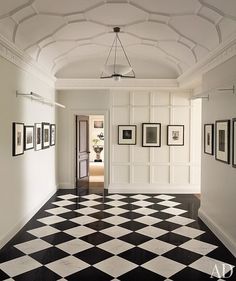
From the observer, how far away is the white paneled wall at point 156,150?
316 inches

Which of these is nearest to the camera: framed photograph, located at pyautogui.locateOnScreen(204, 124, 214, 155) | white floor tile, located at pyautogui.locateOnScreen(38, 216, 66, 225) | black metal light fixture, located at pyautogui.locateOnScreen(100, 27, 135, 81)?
black metal light fixture, located at pyautogui.locateOnScreen(100, 27, 135, 81)

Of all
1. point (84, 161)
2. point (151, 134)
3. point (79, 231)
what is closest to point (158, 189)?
point (151, 134)

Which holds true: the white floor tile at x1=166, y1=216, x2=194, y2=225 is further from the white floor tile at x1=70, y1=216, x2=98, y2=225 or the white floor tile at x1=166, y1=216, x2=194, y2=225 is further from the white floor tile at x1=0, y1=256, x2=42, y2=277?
the white floor tile at x1=0, y1=256, x2=42, y2=277

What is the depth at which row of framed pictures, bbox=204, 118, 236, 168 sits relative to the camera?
13.8ft

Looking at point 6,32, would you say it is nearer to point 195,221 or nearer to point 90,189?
point 195,221

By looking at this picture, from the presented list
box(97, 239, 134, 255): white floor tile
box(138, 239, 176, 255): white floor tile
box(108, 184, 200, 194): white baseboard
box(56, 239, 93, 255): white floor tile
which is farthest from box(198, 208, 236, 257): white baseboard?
box(108, 184, 200, 194): white baseboard

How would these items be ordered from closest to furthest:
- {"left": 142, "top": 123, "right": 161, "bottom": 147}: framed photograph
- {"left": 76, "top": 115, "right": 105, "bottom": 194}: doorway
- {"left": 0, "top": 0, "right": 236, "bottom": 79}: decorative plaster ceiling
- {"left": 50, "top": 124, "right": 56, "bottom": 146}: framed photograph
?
{"left": 0, "top": 0, "right": 236, "bottom": 79}: decorative plaster ceiling, {"left": 50, "top": 124, "right": 56, "bottom": 146}: framed photograph, {"left": 142, "top": 123, "right": 161, "bottom": 147}: framed photograph, {"left": 76, "top": 115, "right": 105, "bottom": 194}: doorway

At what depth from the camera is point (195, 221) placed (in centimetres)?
557

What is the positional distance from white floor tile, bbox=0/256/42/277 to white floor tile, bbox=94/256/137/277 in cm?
80

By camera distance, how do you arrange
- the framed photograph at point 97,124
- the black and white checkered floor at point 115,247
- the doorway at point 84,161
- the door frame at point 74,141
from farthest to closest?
the framed photograph at point 97,124 < the doorway at point 84,161 < the door frame at point 74,141 < the black and white checkered floor at point 115,247

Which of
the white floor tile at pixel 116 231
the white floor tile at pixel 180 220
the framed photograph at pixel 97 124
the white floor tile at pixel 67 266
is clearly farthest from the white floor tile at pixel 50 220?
the framed photograph at pixel 97 124

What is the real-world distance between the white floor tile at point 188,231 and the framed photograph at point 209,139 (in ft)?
4.42

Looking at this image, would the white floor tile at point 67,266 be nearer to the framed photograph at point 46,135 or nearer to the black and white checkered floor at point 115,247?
the black and white checkered floor at point 115,247

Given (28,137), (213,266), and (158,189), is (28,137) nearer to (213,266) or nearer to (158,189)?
(213,266)
